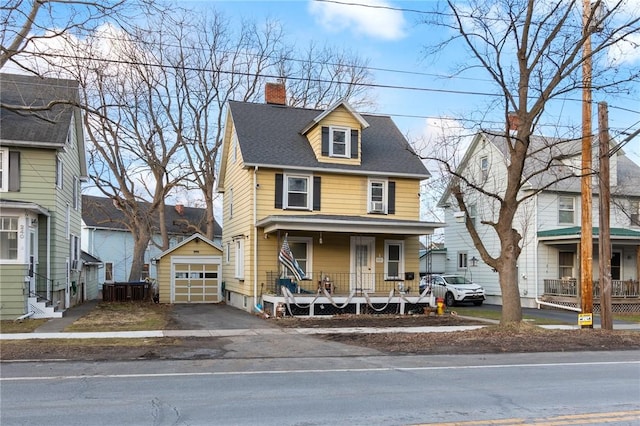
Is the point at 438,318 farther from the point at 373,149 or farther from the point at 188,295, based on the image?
the point at 188,295

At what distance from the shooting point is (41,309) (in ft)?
67.3

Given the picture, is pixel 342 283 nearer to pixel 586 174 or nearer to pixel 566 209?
pixel 586 174

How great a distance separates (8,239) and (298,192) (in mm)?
10725

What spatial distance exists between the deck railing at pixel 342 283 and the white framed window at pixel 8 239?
9.08 metres

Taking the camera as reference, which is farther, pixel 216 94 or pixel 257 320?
pixel 216 94

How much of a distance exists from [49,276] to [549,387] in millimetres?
18719

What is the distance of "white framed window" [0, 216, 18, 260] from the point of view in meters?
19.8

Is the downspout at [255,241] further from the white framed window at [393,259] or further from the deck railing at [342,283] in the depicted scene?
the white framed window at [393,259]

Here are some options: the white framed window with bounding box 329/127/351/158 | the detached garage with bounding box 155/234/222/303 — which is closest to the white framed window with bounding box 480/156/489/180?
the white framed window with bounding box 329/127/351/158

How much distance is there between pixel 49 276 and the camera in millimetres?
21922

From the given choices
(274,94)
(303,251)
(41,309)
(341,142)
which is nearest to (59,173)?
(41,309)

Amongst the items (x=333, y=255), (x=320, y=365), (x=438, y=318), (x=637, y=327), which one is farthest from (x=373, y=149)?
(x=320, y=365)

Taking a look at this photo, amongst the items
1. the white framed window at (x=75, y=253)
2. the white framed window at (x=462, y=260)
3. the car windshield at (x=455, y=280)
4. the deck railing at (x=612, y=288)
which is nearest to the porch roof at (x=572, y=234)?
the deck railing at (x=612, y=288)

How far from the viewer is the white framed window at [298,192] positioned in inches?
942
